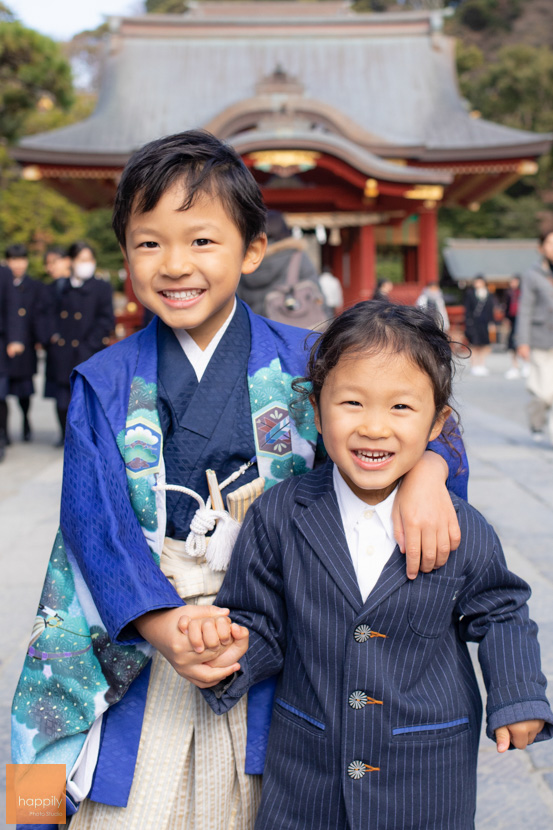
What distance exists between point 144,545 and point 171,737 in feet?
1.17

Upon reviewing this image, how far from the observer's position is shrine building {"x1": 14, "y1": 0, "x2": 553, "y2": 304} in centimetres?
1053

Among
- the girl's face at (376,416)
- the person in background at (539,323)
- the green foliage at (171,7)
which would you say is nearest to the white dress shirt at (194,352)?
the girl's face at (376,416)

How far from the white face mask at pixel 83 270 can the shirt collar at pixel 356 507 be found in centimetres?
524

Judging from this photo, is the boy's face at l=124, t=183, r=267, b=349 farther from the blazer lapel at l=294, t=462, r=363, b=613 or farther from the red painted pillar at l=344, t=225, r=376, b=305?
the red painted pillar at l=344, t=225, r=376, b=305

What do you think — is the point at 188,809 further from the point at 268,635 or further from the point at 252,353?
the point at 252,353

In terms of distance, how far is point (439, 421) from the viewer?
1336mm

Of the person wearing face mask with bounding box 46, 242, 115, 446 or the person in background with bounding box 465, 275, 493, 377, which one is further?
the person in background with bounding box 465, 275, 493, 377

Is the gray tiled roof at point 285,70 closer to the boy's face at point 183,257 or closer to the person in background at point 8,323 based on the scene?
the person in background at point 8,323

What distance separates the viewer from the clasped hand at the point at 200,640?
113cm

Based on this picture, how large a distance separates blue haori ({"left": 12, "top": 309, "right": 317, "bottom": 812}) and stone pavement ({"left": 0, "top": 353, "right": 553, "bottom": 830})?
0.59 metres

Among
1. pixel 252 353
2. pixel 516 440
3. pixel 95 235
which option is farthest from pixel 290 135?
pixel 95 235

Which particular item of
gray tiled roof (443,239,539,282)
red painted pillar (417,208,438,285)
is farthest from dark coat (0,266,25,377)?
gray tiled roof (443,239,539,282)

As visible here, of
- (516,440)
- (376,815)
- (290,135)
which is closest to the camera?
(376,815)

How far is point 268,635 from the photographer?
1.29 m
